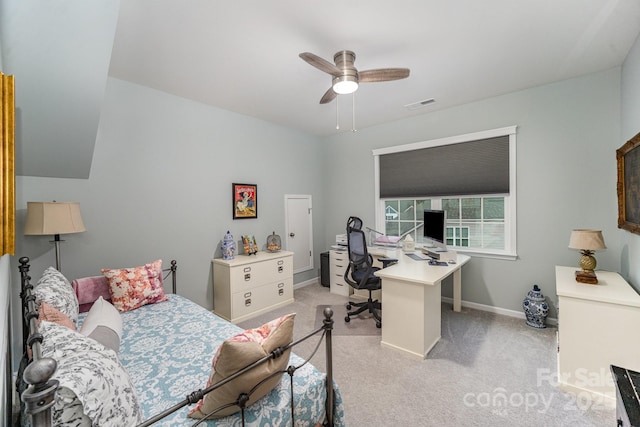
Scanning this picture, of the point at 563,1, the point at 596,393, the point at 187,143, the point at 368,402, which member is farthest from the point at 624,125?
the point at 187,143

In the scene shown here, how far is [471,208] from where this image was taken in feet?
12.4

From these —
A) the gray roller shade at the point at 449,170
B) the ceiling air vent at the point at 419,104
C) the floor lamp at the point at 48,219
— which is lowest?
the floor lamp at the point at 48,219

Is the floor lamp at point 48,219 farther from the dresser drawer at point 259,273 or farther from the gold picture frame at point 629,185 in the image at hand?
the gold picture frame at point 629,185

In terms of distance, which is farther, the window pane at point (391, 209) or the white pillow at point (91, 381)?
the window pane at point (391, 209)

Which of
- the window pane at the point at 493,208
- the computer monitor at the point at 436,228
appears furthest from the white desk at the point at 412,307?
the window pane at the point at 493,208

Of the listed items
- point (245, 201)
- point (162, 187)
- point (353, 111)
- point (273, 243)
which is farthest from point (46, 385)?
point (353, 111)

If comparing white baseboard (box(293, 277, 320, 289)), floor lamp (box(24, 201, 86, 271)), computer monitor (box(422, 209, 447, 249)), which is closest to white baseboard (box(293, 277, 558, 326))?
computer monitor (box(422, 209, 447, 249))

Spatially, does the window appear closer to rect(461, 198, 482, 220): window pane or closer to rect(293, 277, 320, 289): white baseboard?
rect(461, 198, 482, 220): window pane

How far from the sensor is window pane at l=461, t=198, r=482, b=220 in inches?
147

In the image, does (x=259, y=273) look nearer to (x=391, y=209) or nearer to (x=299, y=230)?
(x=299, y=230)

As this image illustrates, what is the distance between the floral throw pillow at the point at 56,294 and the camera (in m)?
1.68

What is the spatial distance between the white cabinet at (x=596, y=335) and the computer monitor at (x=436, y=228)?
1.29 metres

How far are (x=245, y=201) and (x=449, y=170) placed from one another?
3016 millimetres

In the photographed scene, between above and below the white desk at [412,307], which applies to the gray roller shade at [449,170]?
above
